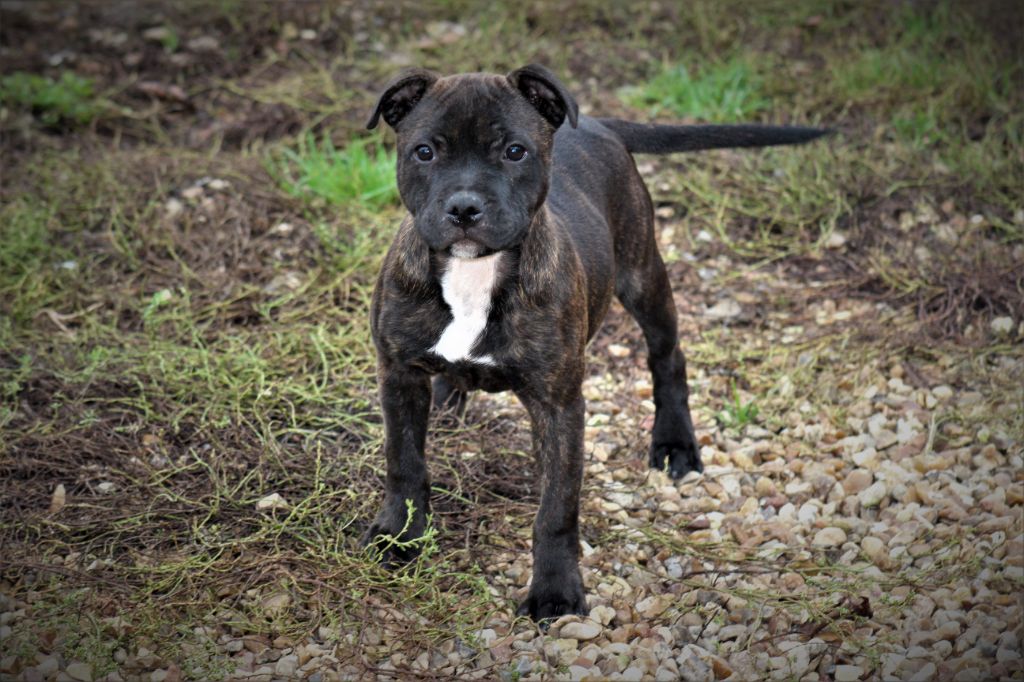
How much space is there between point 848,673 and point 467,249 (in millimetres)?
1922

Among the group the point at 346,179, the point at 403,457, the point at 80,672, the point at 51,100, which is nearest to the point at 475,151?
the point at 403,457

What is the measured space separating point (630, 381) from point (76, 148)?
13.8 feet

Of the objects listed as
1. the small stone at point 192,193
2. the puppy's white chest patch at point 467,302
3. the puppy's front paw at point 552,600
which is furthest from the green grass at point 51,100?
the puppy's front paw at point 552,600

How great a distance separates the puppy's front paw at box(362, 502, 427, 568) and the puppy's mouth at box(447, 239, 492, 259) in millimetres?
1183

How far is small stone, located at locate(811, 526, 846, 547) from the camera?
5.03 m

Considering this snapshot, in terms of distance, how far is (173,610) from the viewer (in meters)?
4.42

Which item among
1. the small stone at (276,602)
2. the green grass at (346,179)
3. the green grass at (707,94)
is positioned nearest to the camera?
the small stone at (276,602)

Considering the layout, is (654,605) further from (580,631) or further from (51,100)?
(51,100)

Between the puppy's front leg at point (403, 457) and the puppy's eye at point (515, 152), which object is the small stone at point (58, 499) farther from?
the puppy's eye at point (515, 152)

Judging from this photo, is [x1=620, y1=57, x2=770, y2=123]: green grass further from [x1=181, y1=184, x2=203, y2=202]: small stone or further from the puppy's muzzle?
the puppy's muzzle

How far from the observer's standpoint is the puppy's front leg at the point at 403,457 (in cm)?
461

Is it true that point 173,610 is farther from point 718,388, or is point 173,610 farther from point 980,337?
point 980,337

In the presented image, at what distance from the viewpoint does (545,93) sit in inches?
170

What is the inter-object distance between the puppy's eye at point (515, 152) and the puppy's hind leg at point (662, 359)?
55.6 inches
